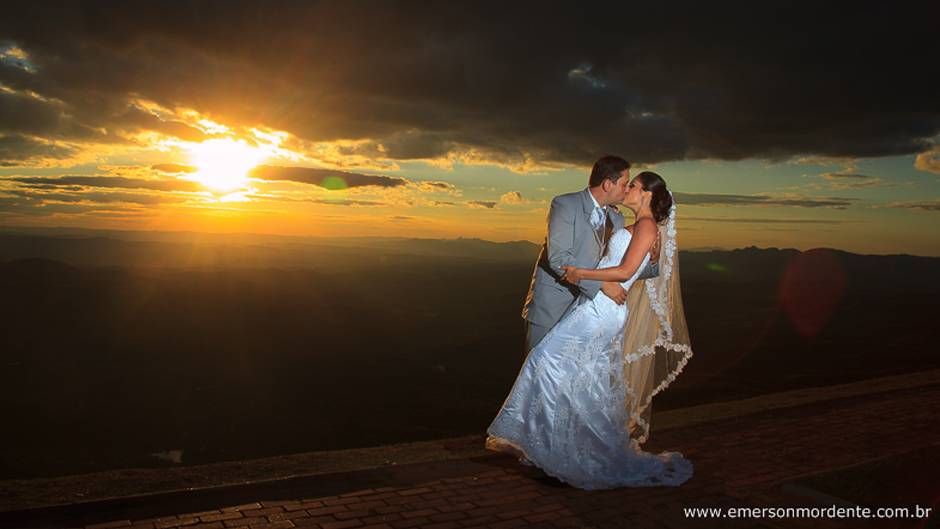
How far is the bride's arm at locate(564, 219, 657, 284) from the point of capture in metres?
4.86

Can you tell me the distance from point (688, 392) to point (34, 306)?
384 feet

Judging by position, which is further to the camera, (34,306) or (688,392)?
(34,306)

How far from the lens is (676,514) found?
167 inches

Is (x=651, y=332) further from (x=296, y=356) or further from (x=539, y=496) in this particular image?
(x=296, y=356)

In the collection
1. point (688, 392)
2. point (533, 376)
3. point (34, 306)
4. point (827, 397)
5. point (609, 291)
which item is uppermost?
point (609, 291)

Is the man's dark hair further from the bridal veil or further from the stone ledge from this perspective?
the stone ledge

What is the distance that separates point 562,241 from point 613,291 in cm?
53

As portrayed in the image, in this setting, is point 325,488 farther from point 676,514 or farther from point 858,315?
point 858,315

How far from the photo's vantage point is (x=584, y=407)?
496cm

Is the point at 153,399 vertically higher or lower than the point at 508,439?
lower

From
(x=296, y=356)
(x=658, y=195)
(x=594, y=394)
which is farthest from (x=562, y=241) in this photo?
(x=296, y=356)

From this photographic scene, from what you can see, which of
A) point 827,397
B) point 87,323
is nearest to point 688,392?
point 827,397

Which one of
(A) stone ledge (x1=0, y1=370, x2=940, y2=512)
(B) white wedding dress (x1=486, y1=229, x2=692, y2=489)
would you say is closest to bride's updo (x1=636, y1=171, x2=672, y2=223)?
(B) white wedding dress (x1=486, y1=229, x2=692, y2=489)

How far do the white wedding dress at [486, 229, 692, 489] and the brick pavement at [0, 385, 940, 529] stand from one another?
0.17m
